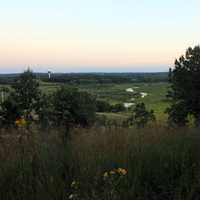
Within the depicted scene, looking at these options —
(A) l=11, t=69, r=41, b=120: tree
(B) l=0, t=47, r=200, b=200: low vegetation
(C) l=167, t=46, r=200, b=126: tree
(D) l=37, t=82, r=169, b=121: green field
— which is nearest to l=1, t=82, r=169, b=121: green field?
(D) l=37, t=82, r=169, b=121: green field

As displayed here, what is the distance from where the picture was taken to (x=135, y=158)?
12.7 feet

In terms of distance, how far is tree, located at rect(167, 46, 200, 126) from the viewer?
979 inches

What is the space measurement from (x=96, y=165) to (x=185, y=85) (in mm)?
22734

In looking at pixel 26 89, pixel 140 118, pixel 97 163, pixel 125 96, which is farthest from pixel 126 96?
pixel 97 163

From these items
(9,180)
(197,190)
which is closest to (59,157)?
(9,180)

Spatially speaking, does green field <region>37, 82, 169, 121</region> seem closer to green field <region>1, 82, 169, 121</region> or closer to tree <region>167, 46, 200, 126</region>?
green field <region>1, 82, 169, 121</region>

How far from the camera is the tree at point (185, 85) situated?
81.6 feet

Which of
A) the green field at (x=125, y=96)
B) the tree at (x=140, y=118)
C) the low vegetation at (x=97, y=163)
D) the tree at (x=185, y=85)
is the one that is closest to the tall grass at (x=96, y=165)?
the low vegetation at (x=97, y=163)

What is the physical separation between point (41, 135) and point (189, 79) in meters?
21.9

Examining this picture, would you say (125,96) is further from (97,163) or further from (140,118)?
(97,163)

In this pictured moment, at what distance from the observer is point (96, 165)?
365cm

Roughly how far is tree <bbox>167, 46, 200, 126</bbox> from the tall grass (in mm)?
20473

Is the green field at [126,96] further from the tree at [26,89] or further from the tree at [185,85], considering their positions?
the tree at [185,85]

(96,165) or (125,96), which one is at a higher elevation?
(96,165)
